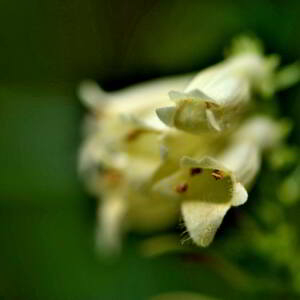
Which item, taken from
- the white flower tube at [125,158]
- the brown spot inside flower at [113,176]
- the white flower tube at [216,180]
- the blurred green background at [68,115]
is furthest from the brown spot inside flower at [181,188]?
the blurred green background at [68,115]

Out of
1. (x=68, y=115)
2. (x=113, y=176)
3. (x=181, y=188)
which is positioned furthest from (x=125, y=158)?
(x=68, y=115)

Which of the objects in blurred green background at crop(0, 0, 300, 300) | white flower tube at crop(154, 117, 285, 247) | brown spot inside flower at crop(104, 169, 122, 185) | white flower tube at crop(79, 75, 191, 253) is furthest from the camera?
blurred green background at crop(0, 0, 300, 300)

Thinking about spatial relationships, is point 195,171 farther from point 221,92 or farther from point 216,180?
point 221,92

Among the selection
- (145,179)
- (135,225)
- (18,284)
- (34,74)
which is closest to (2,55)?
(34,74)

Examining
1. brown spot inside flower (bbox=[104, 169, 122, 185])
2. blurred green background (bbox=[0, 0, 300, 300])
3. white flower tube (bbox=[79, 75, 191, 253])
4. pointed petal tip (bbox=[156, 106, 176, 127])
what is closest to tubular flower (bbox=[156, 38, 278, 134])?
pointed petal tip (bbox=[156, 106, 176, 127])

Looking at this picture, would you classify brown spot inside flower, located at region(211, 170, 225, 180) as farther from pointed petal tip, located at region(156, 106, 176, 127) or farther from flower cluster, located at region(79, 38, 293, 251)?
pointed petal tip, located at region(156, 106, 176, 127)

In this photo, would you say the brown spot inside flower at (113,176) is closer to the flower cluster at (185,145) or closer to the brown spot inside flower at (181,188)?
the flower cluster at (185,145)

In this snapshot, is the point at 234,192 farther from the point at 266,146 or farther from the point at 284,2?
the point at 284,2
